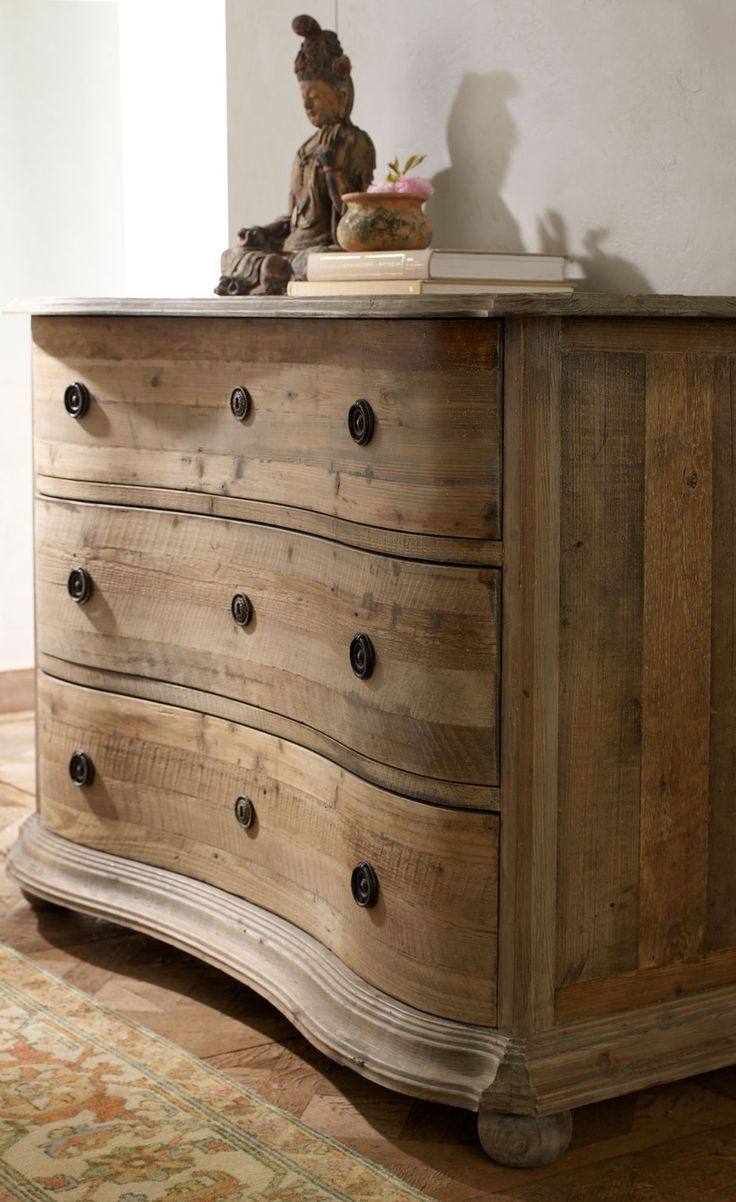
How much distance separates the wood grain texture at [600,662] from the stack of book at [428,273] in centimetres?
36

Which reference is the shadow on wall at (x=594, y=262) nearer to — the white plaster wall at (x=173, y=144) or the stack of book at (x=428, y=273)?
the stack of book at (x=428, y=273)

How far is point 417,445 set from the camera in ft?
6.05

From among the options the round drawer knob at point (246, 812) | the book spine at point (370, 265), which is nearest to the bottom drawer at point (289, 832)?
the round drawer knob at point (246, 812)

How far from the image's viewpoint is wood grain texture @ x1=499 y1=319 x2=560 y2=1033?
1750 mm

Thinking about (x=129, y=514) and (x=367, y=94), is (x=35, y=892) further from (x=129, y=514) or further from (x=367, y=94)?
(x=367, y=94)

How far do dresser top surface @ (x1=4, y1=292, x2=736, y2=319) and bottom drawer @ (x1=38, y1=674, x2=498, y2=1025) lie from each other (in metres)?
0.60

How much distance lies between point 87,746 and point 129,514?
0.42 metres

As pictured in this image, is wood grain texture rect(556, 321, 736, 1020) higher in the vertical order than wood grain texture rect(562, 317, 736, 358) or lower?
lower

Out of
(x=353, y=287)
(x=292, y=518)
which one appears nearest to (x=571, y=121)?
(x=353, y=287)

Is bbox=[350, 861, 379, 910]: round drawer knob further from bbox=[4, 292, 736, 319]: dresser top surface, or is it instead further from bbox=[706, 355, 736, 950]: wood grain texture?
bbox=[4, 292, 736, 319]: dresser top surface

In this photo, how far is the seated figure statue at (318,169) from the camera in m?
2.55

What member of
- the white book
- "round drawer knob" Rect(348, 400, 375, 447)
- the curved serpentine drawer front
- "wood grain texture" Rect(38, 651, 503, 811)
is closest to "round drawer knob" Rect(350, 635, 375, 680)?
the curved serpentine drawer front

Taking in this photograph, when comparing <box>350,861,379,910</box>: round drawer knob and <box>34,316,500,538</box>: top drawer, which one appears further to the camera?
<box>350,861,379,910</box>: round drawer knob

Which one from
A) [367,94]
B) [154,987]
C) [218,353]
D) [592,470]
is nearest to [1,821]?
[154,987]
